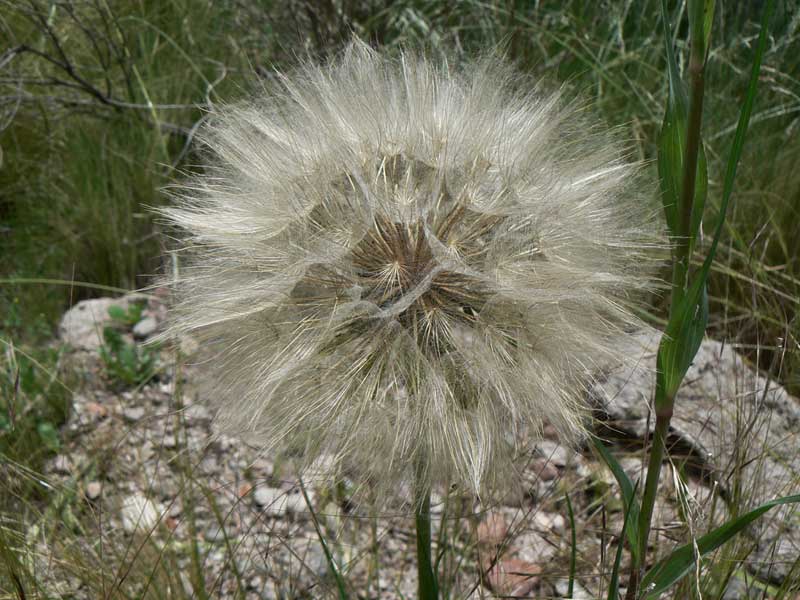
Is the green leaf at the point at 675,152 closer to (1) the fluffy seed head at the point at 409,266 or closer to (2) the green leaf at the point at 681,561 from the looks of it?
(1) the fluffy seed head at the point at 409,266

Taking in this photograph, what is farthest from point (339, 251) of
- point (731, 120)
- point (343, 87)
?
point (731, 120)

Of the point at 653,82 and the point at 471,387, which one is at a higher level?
the point at 653,82

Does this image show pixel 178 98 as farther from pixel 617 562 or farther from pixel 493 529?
pixel 617 562

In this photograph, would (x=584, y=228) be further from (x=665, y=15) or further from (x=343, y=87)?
(x=343, y=87)

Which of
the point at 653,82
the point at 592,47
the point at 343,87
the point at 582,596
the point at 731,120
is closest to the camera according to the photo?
the point at 343,87

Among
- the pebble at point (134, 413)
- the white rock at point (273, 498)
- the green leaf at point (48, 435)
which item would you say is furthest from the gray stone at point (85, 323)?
the white rock at point (273, 498)

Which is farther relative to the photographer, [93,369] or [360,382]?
A: [93,369]

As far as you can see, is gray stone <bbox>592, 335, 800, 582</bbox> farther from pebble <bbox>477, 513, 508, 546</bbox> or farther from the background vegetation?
the background vegetation
